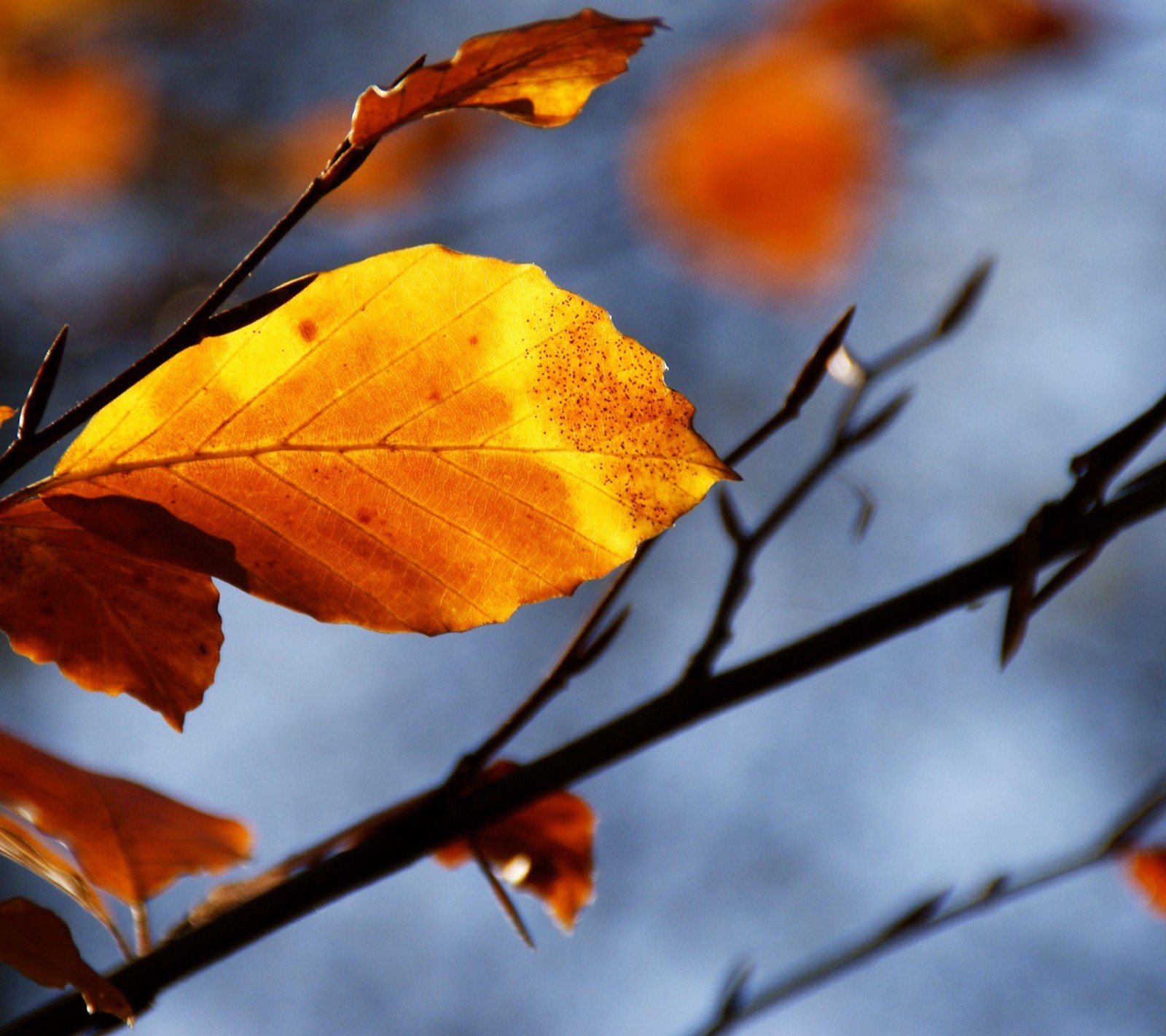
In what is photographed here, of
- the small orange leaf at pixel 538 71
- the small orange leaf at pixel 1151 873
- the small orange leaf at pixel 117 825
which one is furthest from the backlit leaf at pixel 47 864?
the small orange leaf at pixel 1151 873

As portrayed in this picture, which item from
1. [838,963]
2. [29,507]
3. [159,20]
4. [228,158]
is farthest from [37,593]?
[159,20]

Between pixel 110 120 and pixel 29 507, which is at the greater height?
pixel 110 120

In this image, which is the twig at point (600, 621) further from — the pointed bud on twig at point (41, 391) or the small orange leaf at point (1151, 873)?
the small orange leaf at point (1151, 873)

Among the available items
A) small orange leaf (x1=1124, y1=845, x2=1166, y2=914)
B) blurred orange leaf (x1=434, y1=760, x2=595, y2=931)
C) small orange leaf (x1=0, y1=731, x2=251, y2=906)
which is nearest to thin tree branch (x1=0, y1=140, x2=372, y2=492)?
small orange leaf (x1=0, y1=731, x2=251, y2=906)

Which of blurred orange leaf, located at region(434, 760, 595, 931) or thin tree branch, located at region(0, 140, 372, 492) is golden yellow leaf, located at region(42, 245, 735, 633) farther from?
blurred orange leaf, located at region(434, 760, 595, 931)

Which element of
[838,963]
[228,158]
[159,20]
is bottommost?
[838,963]

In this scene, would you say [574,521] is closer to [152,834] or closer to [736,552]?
[736,552]
